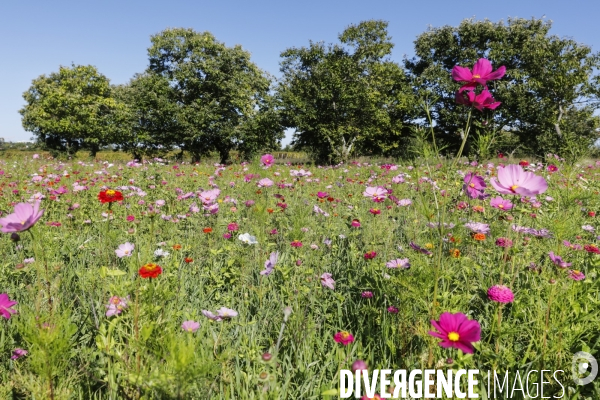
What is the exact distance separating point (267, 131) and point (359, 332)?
2191 centimetres

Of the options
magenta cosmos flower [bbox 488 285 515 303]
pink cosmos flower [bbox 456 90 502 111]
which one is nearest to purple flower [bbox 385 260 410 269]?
magenta cosmos flower [bbox 488 285 515 303]

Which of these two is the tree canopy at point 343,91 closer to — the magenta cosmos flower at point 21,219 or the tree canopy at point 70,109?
the tree canopy at point 70,109

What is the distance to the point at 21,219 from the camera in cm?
119

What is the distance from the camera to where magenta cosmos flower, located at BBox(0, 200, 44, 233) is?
1.13m

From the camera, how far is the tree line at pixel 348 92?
20.7 metres

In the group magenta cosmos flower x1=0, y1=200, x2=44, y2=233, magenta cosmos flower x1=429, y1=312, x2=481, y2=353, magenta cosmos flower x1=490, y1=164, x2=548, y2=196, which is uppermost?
magenta cosmos flower x1=490, y1=164, x2=548, y2=196

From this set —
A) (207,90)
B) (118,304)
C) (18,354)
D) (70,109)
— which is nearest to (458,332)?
(118,304)

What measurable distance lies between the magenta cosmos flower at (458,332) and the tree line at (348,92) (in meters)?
19.2

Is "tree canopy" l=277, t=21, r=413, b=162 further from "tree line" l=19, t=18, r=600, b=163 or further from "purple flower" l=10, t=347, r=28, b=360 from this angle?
"purple flower" l=10, t=347, r=28, b=360

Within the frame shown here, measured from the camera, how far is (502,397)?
1.31m

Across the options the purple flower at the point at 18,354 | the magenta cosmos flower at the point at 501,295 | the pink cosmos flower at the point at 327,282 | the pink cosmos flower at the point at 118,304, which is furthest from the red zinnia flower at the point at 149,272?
the magenta cosmos flower at the point at 501,295

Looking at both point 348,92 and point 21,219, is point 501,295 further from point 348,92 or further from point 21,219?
point 348,92

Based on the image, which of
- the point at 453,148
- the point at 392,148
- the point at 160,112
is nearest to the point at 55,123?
the point at 160,112

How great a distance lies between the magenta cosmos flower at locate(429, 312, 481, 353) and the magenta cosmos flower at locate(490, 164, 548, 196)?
20.9 inches
